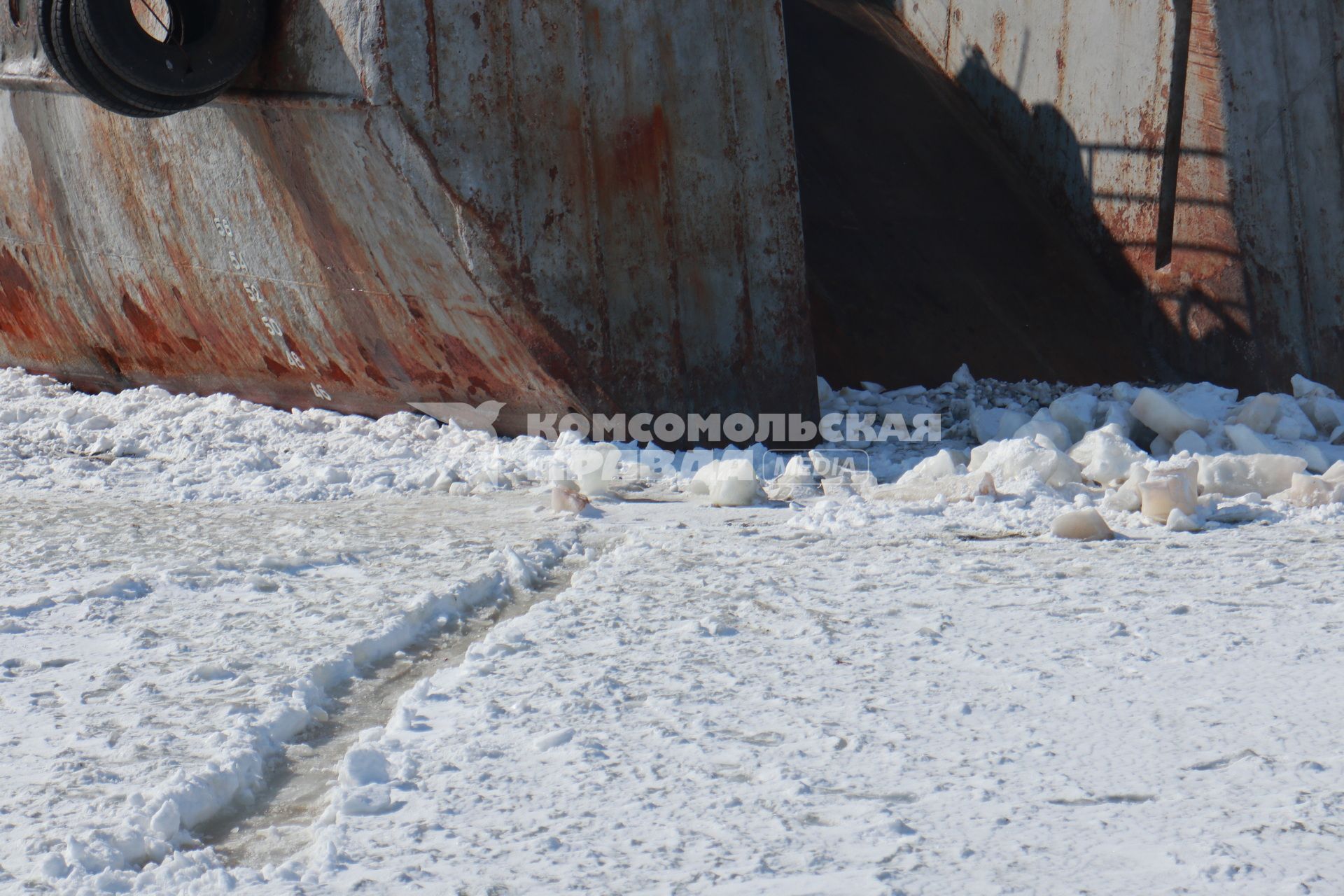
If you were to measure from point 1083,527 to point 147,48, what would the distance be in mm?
2865

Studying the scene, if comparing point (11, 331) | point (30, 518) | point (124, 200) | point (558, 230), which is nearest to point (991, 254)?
point (558, 230)

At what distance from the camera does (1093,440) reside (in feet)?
12.5

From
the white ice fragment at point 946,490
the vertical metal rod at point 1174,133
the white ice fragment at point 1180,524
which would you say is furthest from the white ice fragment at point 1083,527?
the vertical metal rod at point 1174,133

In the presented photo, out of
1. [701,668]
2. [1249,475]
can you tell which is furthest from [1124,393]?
[701,668]

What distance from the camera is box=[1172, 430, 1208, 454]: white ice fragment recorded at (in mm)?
4000

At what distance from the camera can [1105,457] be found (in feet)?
12.1

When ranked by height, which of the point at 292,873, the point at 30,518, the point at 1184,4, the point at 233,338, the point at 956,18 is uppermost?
the point at 956,18

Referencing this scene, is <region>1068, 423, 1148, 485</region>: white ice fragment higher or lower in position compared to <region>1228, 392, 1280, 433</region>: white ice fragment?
lower

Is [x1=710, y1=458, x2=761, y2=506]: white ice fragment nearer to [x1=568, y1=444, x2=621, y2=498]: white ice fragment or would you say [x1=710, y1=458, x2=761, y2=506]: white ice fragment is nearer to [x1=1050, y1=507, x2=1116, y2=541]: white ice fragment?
[x1=568, y1=444, x2=621, y2=498]: white ice fragment

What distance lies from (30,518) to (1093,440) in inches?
116

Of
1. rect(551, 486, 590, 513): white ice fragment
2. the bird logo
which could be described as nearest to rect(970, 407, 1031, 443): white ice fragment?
rect(551, 486, 590, 513): white ice fragment

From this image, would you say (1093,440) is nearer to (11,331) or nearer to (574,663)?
(574,663)

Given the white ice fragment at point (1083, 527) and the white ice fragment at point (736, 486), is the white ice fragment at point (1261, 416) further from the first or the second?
the white ice fragment at point (736, 486)

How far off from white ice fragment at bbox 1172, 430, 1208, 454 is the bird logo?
6.92 ft
